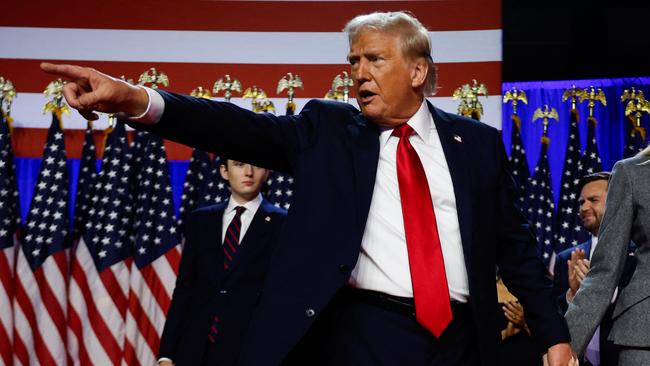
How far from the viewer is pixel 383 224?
7.29ft

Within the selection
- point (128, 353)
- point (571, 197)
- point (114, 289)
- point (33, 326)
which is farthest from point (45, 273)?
point (571, 197)

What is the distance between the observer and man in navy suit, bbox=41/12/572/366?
207 centimetres

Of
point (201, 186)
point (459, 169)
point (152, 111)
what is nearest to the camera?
point (152, 111)

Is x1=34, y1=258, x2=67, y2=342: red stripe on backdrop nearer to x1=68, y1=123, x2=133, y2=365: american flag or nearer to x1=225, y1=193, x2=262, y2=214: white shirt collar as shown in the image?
x1=68, y1=123, x2=133, y2=365: american flag

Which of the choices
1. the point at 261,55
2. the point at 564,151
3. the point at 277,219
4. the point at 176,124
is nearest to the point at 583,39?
the point at 564,151

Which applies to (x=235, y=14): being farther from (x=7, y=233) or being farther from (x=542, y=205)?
(x=542, y=205)

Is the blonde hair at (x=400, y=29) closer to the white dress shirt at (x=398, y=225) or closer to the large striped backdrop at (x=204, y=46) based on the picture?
the white dress shirt at (x=398, y=225)

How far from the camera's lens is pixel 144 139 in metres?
5.83

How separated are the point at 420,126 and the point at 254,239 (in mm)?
1805

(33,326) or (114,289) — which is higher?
(114,289)

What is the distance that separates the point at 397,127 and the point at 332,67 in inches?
155

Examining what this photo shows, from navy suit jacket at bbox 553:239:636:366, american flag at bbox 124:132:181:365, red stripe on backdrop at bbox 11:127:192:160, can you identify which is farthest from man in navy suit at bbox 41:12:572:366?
red stripe on backdrop at bbox 11:127:192:160

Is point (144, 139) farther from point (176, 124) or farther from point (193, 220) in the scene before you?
point (176, 124)

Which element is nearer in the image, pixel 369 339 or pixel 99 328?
pixel 369 339
